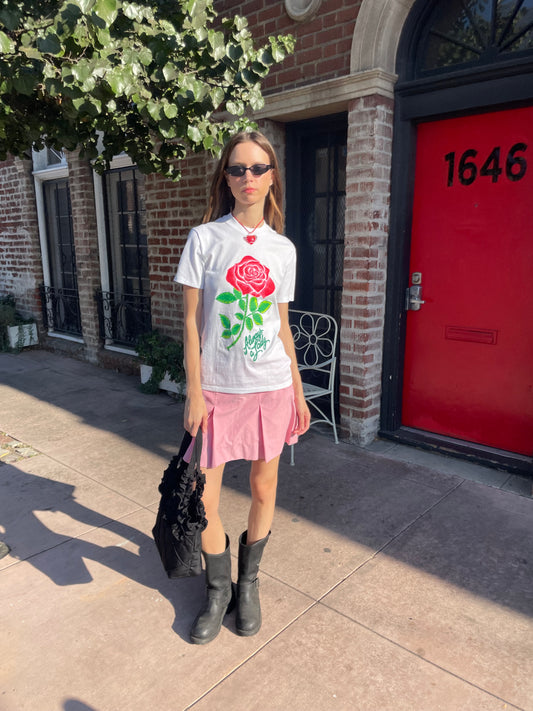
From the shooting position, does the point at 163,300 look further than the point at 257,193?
Yes

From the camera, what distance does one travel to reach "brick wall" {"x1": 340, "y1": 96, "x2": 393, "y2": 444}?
3.85m

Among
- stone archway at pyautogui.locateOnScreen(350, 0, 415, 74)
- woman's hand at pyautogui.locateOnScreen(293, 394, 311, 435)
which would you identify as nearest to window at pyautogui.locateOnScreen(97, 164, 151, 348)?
stone archway at pyautogui.locateOnScreen(350, 0, 415, 74)

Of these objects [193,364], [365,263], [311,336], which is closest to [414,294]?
[365,263]

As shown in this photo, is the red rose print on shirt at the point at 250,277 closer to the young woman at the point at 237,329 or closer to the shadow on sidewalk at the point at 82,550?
the young woman at the point at 237,329

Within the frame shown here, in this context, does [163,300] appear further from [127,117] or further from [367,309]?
[127,117]

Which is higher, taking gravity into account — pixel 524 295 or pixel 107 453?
pixel 524 295

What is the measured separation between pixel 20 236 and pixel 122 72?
6.59 meters

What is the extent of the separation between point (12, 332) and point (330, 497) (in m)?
6.11

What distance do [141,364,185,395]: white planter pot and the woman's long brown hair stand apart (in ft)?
10.8

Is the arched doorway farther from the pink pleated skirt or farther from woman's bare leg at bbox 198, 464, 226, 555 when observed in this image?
woman's bare leg at bbox 198, 464, 226, 555

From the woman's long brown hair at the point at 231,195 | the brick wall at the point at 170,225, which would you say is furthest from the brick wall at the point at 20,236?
the woman's long brown hair at the point at 231,195

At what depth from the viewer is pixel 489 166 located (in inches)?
142

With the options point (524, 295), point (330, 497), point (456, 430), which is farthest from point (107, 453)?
point (524, 295)

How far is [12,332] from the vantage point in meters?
7.79
